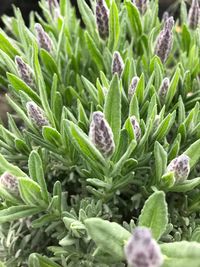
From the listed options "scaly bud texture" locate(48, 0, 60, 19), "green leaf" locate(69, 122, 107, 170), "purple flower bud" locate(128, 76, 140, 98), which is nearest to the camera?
"green leaf" locate(69, 122, 107, 170)

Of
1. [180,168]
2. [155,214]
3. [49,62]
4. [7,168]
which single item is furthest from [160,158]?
[49,62]

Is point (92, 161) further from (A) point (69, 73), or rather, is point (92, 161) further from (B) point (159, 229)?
(A) point (69, 73)

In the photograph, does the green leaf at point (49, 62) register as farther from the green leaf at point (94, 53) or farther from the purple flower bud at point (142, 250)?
the purple flower bud at point (142, 250)

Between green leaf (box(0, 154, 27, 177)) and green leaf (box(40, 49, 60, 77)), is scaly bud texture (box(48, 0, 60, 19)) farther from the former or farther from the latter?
Result: green leaf (box(0, 154, 27, 177))

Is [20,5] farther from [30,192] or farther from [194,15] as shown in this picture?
[30,192]

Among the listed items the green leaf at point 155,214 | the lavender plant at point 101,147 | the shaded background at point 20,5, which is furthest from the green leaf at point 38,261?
the shaded background at point 20,5

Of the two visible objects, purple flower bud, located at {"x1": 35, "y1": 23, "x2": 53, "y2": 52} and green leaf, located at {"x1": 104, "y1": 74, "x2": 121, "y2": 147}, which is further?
purple flower bud, located at {"x1": 35, "y1": 23, "x2": 53, "y2": 52}

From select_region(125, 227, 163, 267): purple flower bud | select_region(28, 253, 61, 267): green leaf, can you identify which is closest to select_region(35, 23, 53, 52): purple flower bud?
select_region(28, 253, 61, 267): green leaf
